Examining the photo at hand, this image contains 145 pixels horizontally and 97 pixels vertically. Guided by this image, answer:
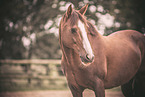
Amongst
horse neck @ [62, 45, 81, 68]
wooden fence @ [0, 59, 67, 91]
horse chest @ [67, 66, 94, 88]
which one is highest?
horse neck @ [62, 45, 81, 68]

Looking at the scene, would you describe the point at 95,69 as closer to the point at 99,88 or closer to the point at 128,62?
the point at 99,88

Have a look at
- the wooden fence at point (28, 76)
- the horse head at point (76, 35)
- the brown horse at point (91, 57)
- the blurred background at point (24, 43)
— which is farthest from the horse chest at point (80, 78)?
the wooden fence at point (28, 76)

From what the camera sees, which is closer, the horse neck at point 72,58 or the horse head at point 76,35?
the horse head at point 76,35

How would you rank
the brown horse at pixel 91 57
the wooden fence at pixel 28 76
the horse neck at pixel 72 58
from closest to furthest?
the brown horse at pixel 91 57 < the horse neck at pixel 72 58 < the wooden fence at pixel 28 76

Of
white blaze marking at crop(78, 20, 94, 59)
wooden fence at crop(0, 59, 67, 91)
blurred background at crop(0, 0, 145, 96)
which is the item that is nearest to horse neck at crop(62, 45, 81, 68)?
white blaze marking at crop(78, 20, 94, 59)

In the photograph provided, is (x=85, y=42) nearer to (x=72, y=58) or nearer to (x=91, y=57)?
(x=91, y=57)

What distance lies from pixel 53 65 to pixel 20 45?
2076mm

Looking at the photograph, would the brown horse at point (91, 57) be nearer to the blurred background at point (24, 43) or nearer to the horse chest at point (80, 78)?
the horse chest at point (80, 78)

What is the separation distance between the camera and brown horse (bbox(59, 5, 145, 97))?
1.46m

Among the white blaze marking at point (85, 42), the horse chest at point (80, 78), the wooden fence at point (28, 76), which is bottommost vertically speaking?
the wooden fence at point (28, 76)

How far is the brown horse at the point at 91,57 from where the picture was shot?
57.6 inches

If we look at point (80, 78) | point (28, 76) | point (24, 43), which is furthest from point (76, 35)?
point (24, 43)

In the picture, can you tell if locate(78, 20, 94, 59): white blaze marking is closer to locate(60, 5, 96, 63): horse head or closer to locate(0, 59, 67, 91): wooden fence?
locate(60, 5, 96, 63): horse head

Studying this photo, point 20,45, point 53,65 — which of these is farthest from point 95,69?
point 20,45
